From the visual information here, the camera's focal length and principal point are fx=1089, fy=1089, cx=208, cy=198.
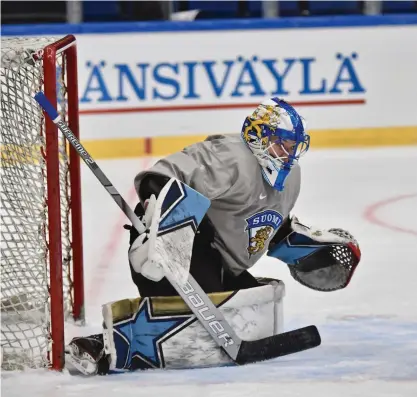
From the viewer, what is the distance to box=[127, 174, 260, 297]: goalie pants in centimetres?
232

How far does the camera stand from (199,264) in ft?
7.88

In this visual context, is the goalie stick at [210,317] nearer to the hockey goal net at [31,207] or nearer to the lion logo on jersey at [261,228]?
the hockey goal net at [31,207]

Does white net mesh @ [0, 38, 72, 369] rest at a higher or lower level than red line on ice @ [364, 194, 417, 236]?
higher

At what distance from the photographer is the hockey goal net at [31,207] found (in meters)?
2.30

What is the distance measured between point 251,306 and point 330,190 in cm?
195

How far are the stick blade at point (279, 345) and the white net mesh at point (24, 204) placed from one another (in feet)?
1.41

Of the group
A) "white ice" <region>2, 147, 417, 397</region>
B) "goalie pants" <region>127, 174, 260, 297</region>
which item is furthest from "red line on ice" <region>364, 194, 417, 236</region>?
"goalie pants" <region>127, 174, 260, 297</region>

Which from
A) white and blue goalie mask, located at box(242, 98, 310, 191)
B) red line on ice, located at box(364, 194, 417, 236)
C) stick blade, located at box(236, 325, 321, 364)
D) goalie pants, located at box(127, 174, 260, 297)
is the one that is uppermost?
white and blue goalie mask, located at box(242, 98, 310, 191)

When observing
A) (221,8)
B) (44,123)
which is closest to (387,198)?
(221,8)

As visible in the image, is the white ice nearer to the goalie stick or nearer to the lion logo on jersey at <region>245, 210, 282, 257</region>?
the goalie stick

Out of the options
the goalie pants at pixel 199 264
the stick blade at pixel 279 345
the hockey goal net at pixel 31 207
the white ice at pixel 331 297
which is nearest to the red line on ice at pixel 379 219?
the white ice at pixel 331 297

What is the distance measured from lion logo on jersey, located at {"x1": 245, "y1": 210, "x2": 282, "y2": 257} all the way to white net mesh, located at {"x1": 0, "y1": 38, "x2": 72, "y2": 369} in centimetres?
45

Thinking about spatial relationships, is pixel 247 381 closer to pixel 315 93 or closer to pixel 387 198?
pixel 387 198

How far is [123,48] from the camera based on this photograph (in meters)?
4.92
